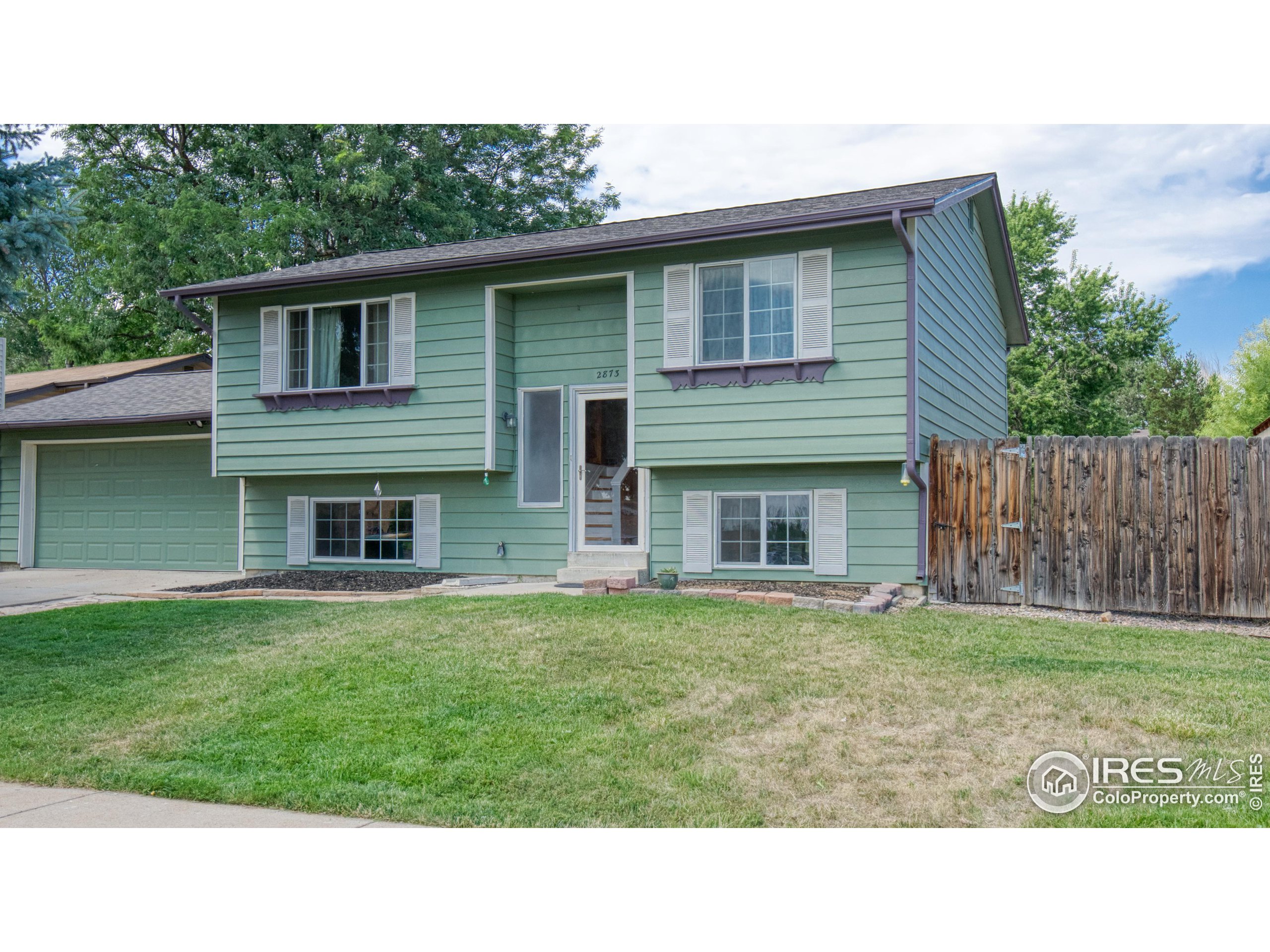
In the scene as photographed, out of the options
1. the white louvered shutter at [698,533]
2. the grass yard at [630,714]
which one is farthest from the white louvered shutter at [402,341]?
the grass yard at [630,714]

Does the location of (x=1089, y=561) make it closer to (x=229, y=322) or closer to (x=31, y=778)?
(x=31, y=778)

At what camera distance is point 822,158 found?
13.5m

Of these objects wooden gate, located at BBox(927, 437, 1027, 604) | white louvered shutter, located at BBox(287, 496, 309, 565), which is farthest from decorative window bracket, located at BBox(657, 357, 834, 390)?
white louvered shutter, located at BBox(287, 496, 309, 565)

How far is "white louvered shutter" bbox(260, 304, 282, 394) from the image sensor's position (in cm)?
1345

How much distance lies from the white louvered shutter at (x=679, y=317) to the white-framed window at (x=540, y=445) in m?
1.99

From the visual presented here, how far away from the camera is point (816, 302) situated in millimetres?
10461

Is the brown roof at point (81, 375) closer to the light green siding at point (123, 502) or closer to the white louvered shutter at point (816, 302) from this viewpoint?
the light green siding at point (123, 502)

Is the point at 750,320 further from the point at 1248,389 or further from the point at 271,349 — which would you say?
the point at 1248,389

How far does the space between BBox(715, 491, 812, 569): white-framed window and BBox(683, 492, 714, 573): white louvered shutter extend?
0.08m

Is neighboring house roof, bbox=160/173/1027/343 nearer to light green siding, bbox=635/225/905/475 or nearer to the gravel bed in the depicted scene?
light green siding, bbox=635/225/905/475

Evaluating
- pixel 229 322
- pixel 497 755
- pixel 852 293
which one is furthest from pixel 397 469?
pixel 497 755

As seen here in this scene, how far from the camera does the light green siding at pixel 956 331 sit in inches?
421

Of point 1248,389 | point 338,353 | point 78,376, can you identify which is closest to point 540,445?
point 338,353

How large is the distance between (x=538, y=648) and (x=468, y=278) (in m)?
6.81
